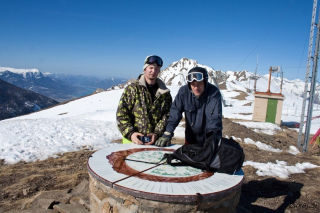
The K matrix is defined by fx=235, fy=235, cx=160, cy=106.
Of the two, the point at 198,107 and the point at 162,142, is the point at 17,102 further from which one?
the point at 198,107

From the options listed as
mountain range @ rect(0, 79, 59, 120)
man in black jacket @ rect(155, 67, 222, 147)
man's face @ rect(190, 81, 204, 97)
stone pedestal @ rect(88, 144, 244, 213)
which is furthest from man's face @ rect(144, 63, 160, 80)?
mountain range @ rect(0, 79, 59, 120)

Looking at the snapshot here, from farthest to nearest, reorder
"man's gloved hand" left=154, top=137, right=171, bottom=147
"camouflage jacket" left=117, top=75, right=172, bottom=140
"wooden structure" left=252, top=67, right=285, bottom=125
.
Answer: "wooden structure" left=252, top=67, right=285, bottom=125 < "camouflage jacket" left=117, top=75, right=172, bottom=140 < "man's gloved hand" left=154, top=137, right=171, bottom=147

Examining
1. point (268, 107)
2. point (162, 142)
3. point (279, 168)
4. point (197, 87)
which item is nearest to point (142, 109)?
point (162, 142)

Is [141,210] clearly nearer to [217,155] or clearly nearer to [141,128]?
[217,155]

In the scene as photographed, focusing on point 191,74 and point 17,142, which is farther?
point 17,142

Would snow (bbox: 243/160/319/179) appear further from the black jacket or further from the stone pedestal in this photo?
the stone pedestal

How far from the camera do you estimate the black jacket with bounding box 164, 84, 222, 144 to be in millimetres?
3991

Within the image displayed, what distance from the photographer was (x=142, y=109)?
4.67 metres

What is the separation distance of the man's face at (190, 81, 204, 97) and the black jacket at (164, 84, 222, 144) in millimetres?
100

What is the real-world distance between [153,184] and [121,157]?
1196 mm

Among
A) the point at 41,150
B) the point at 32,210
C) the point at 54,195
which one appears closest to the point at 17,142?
the point at 41,150

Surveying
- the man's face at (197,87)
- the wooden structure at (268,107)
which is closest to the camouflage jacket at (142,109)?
the man's face at (197,87)

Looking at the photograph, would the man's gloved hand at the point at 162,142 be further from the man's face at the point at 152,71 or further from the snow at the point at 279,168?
the snow at the point at 279,168

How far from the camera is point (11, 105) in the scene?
153625 mm
